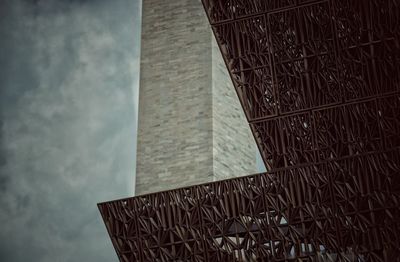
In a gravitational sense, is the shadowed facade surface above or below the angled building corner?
below

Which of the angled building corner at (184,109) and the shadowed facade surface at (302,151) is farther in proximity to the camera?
the angled building corner at (184,109)

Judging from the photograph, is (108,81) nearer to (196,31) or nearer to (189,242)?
(196,31)

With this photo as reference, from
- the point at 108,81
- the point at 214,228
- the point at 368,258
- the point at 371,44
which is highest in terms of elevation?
the point at 108,81

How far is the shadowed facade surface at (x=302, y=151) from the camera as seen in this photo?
1205cm

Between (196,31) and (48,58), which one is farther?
(48,58)

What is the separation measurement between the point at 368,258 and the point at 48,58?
12741 mm

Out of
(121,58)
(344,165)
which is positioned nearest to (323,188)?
(344,165)

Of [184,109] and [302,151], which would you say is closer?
[302,151]

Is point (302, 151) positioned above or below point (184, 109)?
below

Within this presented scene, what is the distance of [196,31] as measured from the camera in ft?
57.0

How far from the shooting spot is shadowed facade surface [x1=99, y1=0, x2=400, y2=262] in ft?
39.5

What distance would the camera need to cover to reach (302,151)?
41.5 ft

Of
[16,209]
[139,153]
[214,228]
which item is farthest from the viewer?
[16,209]

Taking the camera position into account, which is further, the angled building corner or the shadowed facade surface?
the angled building corner
